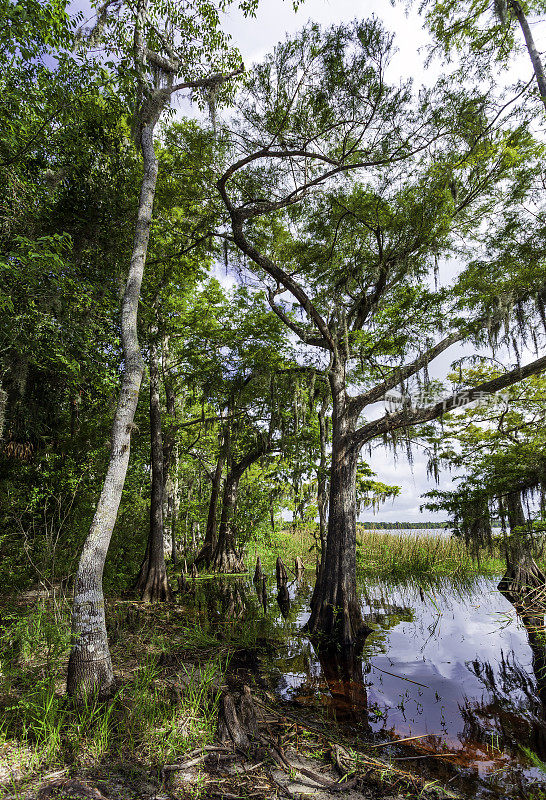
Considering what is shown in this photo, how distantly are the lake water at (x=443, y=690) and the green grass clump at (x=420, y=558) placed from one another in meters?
4.90

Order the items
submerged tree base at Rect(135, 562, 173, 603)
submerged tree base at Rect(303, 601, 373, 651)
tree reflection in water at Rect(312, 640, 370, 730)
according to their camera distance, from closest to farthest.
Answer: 1. tree reflection in water at Rect(312, 640, 370, 730)
2. submerged tree base at Rect(303, 601, 373, 651)
3. submerged tree base at Rect(135, 562, 173, 603)

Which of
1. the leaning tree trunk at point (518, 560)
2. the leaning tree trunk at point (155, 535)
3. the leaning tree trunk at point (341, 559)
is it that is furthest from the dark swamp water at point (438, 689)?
the leaning tree trunk at point (155, 535)

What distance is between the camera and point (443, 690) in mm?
5188

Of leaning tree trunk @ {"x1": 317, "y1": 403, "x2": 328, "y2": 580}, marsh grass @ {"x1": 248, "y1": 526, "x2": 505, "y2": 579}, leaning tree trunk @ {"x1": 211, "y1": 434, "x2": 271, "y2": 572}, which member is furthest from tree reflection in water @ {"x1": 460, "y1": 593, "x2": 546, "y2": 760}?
leaning tree trunk @ {"x1": 211, "y1": 434, "x2": 271, "y2": 572}

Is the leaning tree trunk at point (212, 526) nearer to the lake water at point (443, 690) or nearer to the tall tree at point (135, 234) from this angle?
the lake water at point (443, 690)

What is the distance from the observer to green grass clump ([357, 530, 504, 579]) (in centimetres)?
1355

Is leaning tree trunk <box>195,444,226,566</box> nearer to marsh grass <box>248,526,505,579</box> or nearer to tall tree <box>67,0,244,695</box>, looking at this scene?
marsh grass <box>248,526,505,579</box>

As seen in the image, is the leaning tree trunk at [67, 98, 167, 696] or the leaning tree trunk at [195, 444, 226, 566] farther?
the leaning tree trunk at [195, 444, 226, 566]

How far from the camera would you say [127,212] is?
7625 mm

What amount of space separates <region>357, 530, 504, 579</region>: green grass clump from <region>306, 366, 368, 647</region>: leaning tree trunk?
6.82 m

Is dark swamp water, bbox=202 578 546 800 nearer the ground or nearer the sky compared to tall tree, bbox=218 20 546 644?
nearer the ground

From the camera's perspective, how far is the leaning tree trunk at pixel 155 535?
9.24 m

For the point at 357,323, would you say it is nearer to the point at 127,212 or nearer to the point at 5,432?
the point at 127,212

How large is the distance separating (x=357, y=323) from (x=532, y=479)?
528 centimetres
